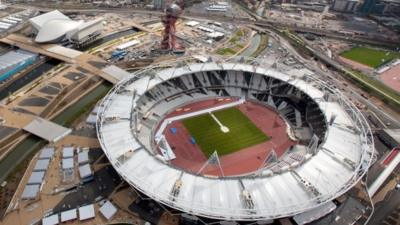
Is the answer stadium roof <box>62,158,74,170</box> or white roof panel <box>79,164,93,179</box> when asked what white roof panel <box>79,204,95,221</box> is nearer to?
white roof panel <box>79,164,93,179</box>

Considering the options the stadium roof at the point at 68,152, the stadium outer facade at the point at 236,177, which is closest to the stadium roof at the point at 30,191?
the stadium roof at the point at 68,152

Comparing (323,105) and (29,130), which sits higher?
(323,105)

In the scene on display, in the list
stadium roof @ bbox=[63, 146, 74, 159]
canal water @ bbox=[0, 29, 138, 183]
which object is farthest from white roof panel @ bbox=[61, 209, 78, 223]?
canal water @ bbox=[0, 29, 138, 183]

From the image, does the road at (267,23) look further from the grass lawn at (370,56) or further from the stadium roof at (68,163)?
the stadium roof at (68,163)

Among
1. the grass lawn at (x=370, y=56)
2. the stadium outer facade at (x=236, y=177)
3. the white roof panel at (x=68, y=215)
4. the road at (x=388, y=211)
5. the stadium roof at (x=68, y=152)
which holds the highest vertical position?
the grass lawn at (x=370, y=56)

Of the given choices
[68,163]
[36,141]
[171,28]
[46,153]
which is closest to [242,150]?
[68,163]

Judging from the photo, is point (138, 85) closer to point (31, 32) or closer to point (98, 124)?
point (98, 124)

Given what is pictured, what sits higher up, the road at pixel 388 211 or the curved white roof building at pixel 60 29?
the curved white roof building at pixel 60 29

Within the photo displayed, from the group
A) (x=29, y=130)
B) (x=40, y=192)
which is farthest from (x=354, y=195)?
(x=29, y=130)
